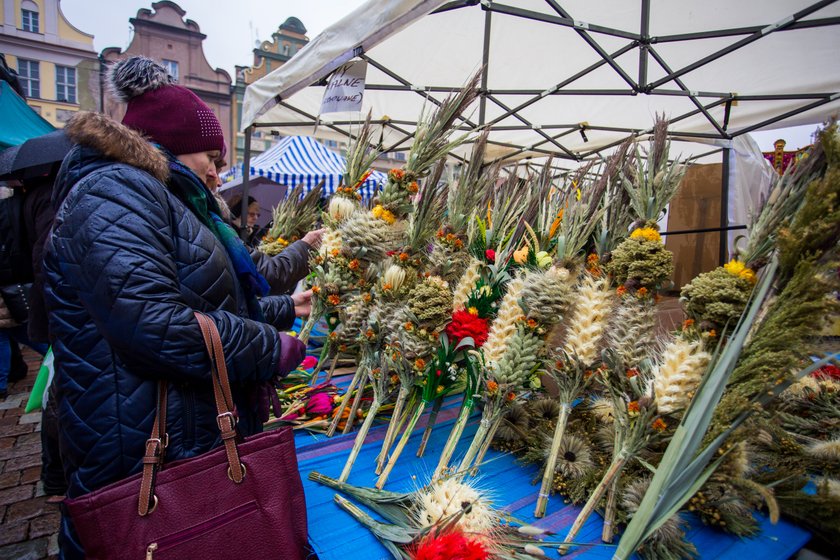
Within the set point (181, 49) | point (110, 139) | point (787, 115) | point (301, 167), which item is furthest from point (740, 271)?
point (181, 49)

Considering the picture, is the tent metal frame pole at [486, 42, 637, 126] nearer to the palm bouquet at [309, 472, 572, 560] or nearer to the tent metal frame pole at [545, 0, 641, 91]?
the tent metal frame pole at [545, 0, 641, 91]

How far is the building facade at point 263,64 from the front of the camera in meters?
26.4

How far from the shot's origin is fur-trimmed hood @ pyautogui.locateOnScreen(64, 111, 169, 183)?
122 centimetres

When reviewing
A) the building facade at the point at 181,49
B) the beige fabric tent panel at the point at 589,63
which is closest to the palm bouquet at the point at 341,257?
the beige fabric tent panel at the point at 589,63

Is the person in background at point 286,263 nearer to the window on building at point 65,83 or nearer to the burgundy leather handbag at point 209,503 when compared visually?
the burgundy leather handbag at point 209,503

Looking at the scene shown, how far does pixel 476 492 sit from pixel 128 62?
1.86 m

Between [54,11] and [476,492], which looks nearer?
[476,492]

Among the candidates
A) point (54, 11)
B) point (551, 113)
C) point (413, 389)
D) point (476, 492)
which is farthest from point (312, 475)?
point (54, 11)

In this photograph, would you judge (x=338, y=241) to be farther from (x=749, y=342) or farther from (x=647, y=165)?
(x=749, y=342)

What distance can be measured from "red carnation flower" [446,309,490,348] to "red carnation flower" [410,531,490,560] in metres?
0.77

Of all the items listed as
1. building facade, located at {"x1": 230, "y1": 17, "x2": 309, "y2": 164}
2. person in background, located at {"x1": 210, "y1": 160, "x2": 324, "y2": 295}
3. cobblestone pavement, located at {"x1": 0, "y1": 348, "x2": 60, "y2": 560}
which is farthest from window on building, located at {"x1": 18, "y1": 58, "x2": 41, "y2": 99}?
person in background, located at {"x1": 210, "y1": 160, "x2": 324, "y2": 295}

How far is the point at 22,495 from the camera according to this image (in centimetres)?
265

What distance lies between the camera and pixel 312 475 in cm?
177

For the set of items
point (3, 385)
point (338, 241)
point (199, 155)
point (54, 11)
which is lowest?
point (3, 385)
